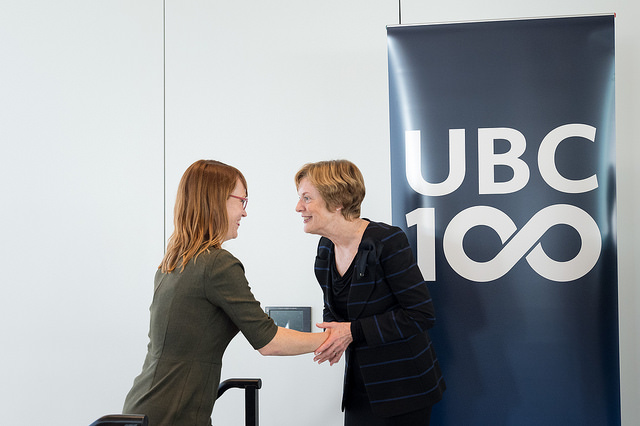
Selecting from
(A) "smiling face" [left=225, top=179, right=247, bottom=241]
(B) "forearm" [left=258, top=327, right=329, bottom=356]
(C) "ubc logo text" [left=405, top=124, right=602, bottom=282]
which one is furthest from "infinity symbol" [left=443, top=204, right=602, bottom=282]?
(A) "smiling face" [left=225, top=179, right=247, bottom=241]

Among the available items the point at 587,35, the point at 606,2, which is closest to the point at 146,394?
the point at 587,35

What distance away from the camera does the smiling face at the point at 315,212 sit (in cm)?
229

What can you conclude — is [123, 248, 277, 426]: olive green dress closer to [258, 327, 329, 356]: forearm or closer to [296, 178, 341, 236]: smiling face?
[258, 327, 329, 356]: forearm

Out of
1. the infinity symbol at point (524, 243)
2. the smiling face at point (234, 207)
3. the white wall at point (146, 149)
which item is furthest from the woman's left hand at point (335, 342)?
the white wall at point (146, 149)

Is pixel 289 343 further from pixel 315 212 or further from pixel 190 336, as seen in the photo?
pixel 315 212

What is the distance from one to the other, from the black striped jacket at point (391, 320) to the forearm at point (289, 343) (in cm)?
21

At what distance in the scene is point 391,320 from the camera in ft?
7.09

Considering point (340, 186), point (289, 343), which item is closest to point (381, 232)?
point (340, 186)

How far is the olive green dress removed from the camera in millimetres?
1745

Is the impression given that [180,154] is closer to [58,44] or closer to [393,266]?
[58,44]

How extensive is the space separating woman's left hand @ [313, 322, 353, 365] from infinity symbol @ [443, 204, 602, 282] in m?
0.66

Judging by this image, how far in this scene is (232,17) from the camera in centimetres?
308

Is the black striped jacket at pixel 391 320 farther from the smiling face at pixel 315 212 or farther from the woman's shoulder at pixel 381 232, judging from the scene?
the smiling face at pixel 315 212

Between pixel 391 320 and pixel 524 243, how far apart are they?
0.79 metres
